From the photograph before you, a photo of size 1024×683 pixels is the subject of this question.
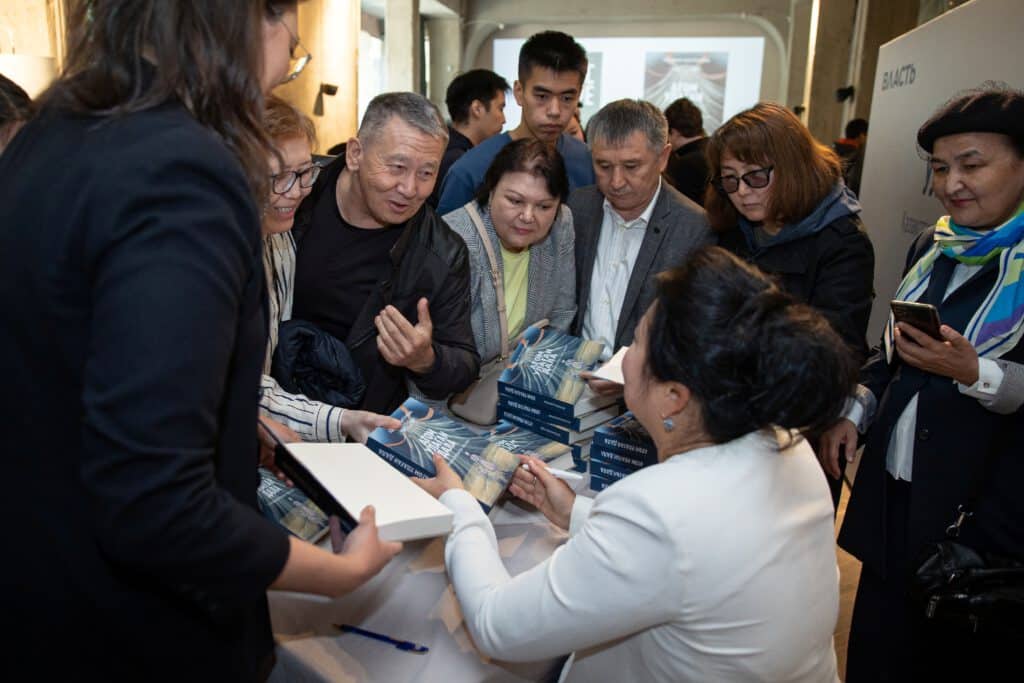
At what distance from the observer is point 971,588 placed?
1721 millimetres

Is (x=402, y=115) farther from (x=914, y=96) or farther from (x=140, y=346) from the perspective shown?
(x=914, y=96)

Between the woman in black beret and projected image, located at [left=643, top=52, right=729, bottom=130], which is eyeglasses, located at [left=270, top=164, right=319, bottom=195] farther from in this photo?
projected image, located at [left=643, top=52, right=729, bottom=130]

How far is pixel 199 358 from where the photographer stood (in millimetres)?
704

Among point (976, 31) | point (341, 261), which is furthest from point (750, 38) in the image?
point (341, 261)

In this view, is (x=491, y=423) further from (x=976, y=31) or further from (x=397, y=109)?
(x=976, y=31)

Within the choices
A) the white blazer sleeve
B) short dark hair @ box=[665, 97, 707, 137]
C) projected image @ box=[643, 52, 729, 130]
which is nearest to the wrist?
the white blazer sleeve

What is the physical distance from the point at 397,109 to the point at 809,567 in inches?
65.2

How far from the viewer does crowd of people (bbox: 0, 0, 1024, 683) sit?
721 millimetres

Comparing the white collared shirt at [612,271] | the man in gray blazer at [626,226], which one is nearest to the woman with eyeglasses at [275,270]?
the man in gray blazer at [626,226]

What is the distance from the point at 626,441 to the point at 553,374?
323 millimetres

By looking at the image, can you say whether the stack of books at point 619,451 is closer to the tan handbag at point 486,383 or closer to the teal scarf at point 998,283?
the tan handbag at point 486,383

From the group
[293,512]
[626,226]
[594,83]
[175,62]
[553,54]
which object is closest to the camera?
[175,62]

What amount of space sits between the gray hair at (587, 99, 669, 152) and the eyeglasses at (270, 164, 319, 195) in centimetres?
116

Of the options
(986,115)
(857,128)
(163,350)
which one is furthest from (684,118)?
(163,350)
